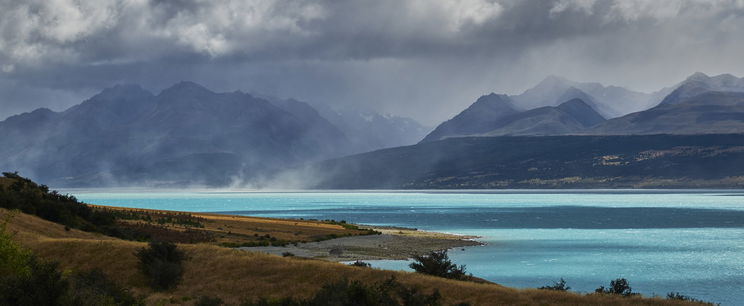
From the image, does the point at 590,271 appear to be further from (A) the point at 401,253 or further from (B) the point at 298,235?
(B) the point at 298,235

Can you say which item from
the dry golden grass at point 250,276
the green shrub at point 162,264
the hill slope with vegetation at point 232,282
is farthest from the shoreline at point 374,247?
the green shrub at point 162,264

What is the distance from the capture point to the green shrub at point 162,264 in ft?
131

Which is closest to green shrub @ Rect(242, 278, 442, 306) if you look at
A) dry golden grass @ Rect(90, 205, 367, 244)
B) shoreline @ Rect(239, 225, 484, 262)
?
shoreline @ Rect(239, 225, 484, 262)

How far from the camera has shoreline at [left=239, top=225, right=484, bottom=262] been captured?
234 ft

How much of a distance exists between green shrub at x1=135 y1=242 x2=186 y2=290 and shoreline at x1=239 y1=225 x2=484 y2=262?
783 inches

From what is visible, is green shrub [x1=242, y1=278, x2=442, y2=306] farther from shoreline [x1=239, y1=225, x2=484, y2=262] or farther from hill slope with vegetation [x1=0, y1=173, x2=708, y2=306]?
shoreline [x1=239, y1=225, x2=484, y2=262]

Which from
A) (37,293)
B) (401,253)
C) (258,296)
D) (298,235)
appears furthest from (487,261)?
(37,293)

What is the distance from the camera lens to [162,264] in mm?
40031

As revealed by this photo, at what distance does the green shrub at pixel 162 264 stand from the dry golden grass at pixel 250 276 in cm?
50

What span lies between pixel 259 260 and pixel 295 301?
30.7ft

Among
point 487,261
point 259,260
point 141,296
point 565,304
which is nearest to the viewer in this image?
point 565,304

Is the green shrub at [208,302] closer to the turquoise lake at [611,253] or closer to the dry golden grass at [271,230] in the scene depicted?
the turquoise lake at [611,253]

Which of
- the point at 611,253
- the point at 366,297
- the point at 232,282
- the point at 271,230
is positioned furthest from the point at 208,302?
the point at 271,230

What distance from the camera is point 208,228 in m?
91.8
